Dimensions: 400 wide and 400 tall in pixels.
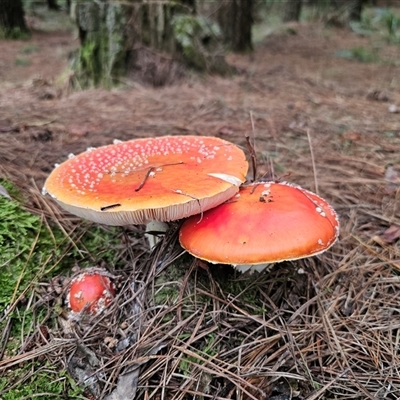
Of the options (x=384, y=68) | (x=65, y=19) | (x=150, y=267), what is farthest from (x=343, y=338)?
(x=65, y=19)

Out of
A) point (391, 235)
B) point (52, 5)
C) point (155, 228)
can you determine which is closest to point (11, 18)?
point (52, 5)

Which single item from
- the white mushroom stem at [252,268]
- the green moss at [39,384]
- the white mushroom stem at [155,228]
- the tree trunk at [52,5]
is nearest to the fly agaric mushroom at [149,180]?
the white mushroom stem at [155,228]

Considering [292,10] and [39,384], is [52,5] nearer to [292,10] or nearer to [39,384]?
[292,10]

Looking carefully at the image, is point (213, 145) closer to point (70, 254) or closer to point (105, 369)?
point (70, 254)

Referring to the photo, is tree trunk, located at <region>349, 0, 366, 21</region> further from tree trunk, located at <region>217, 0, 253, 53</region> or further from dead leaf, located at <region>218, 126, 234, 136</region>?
dead leaf, located at <region>218, 126, 234, 136</region>

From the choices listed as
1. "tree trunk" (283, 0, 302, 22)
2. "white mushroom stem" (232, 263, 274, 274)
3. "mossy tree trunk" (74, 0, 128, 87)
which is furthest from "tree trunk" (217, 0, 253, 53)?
"tree trunk" (283, 0, 302, 22)

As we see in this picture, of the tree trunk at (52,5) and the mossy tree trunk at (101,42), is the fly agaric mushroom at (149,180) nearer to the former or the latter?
the mossy tree trunk at (101,42)

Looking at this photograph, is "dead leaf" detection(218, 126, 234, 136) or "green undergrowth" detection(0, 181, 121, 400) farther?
"dead leaf" detection(218, 126, 234, 136)
